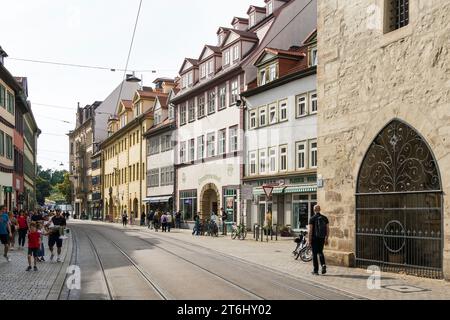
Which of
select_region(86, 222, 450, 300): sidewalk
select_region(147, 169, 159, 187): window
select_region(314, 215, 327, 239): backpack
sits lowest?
select_region(86, 222, 450, 300): sidewalk

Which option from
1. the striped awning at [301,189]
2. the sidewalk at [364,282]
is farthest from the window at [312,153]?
the sidewalk at [364,282]

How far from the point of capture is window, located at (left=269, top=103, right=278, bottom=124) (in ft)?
118

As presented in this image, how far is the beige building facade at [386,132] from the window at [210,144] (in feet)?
85.0

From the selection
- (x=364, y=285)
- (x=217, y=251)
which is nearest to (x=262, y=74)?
(x=217, y=251)

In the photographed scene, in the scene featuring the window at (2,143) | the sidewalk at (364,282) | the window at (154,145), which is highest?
the window at (154,145)

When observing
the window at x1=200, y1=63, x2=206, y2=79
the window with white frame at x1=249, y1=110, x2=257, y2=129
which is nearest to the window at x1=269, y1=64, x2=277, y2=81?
the window with white frame at x1=249, y1=110, x2=257, y2=129

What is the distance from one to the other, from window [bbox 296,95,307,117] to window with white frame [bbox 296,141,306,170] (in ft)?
5.29

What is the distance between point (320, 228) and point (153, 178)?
4519 cm

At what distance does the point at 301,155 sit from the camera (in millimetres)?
33500

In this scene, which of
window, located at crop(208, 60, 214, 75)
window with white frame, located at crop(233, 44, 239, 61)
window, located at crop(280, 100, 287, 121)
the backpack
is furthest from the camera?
window, located at crop(208, 60, 214, 75)

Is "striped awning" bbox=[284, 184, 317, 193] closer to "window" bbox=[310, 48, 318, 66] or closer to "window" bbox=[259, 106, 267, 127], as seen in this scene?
"window" bbox=[259, 106, 267, 127]

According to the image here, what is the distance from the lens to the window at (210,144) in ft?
146

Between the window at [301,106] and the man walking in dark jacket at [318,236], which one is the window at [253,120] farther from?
the man walking in dark jacket at [318,236]

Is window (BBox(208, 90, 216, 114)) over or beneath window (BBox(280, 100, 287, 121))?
over
